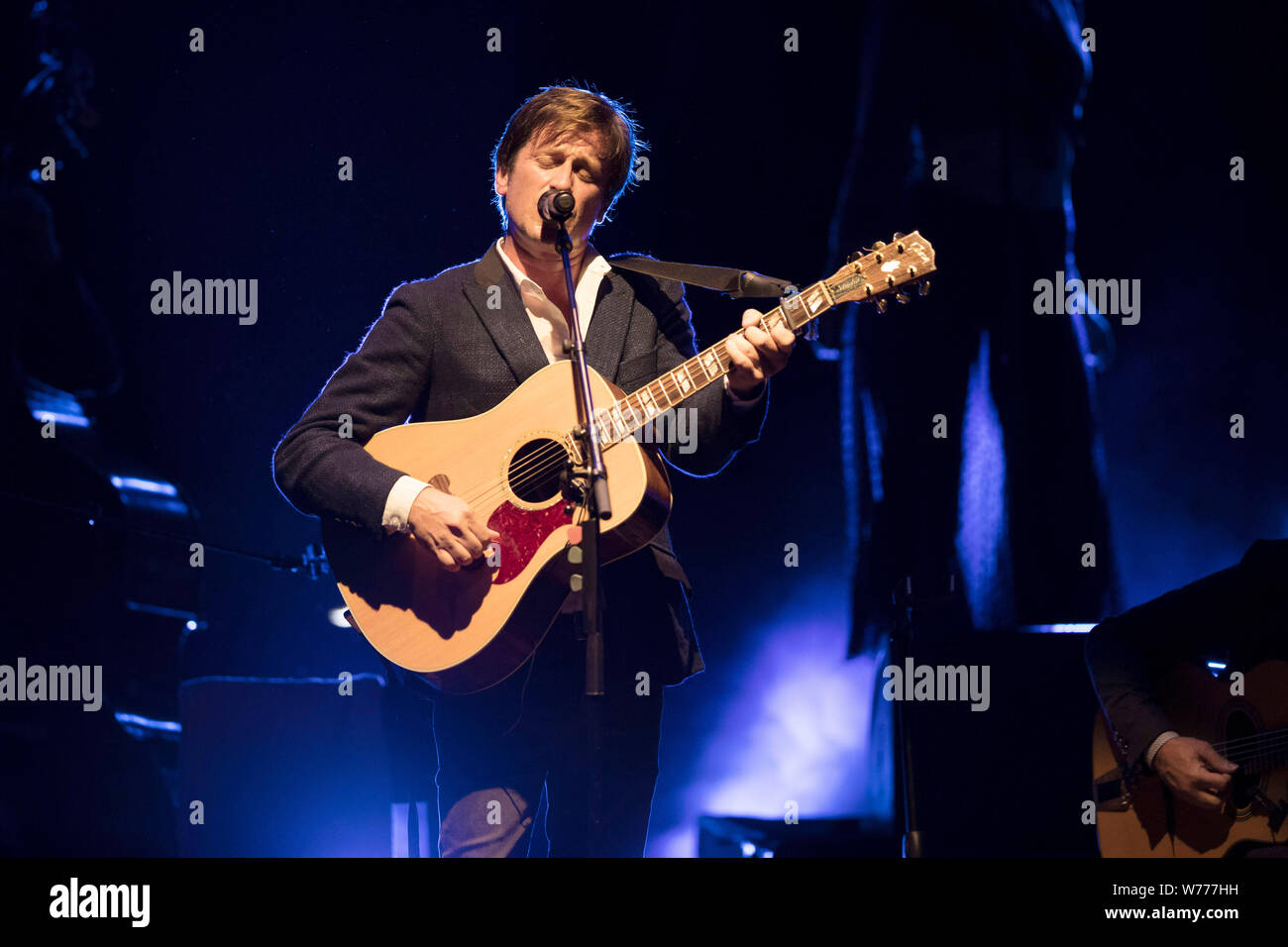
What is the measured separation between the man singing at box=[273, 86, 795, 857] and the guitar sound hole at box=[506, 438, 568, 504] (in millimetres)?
131

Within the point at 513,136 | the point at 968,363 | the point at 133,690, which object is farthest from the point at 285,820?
the point at 968,363

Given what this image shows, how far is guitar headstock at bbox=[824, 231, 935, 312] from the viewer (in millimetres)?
2689

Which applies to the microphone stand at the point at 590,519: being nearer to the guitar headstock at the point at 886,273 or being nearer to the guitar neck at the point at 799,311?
the guitar neck at the point at 799,311

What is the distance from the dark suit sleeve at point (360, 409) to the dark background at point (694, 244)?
1.80 m

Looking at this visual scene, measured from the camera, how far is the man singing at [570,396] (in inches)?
101

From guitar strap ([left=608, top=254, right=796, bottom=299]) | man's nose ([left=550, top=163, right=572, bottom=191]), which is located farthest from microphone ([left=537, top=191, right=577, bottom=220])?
guitar strap ([left=608, top=254, right=796, bottom=299])

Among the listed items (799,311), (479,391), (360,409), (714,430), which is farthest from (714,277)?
(360,409)

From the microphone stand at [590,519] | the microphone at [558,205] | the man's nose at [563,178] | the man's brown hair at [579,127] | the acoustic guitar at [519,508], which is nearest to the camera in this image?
the microphone stand at [590,519]

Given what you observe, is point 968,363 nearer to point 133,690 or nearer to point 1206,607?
point 1206,607

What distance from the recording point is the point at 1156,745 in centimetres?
316

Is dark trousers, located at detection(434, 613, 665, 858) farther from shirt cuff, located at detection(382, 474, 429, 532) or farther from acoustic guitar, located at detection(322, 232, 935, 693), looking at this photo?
shirt cuff, located at detection(382, 474, 429, 532)

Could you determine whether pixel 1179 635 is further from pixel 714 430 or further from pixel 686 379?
pixel 686 379

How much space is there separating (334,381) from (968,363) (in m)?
2.85

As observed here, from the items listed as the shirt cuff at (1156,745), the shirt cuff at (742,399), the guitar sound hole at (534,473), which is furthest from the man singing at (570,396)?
the shirt cuff at (1156,745)
